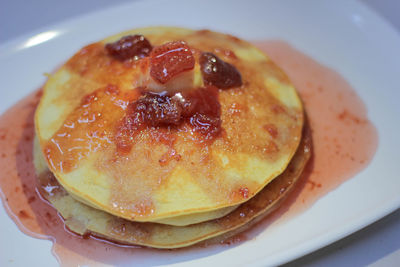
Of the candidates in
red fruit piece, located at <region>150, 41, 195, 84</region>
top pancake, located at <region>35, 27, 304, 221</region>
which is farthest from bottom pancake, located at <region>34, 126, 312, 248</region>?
red fruit piece, located at <region>150, 41, 195, 84</region>

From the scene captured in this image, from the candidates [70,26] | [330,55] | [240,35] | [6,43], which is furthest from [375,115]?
[6,43]

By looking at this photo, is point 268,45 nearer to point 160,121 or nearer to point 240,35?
point 240,35

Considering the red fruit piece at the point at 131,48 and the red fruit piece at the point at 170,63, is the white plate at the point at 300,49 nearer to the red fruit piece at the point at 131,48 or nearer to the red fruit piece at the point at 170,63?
the red fruit piece at the point at 131,48

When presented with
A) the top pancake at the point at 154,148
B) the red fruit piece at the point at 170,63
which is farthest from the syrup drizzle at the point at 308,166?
the red fruit piece at the point at 170,63

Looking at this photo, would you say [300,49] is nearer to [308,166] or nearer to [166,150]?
[308,166]

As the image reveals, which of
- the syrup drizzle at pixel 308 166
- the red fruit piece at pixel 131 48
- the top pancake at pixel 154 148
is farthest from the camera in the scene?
the red fruit piece at pixel 131 48

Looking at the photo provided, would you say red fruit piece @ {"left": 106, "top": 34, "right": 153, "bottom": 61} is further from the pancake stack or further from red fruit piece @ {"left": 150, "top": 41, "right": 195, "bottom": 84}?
red fruit piece @ {"left": 150, "top": 41, "right": 195, "bottom": 84}

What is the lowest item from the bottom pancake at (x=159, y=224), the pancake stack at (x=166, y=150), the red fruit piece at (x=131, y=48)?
the bottom pancake at (x=159, y=224)

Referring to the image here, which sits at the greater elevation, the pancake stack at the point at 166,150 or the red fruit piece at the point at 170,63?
the red fruit piece at the point at 170,63
